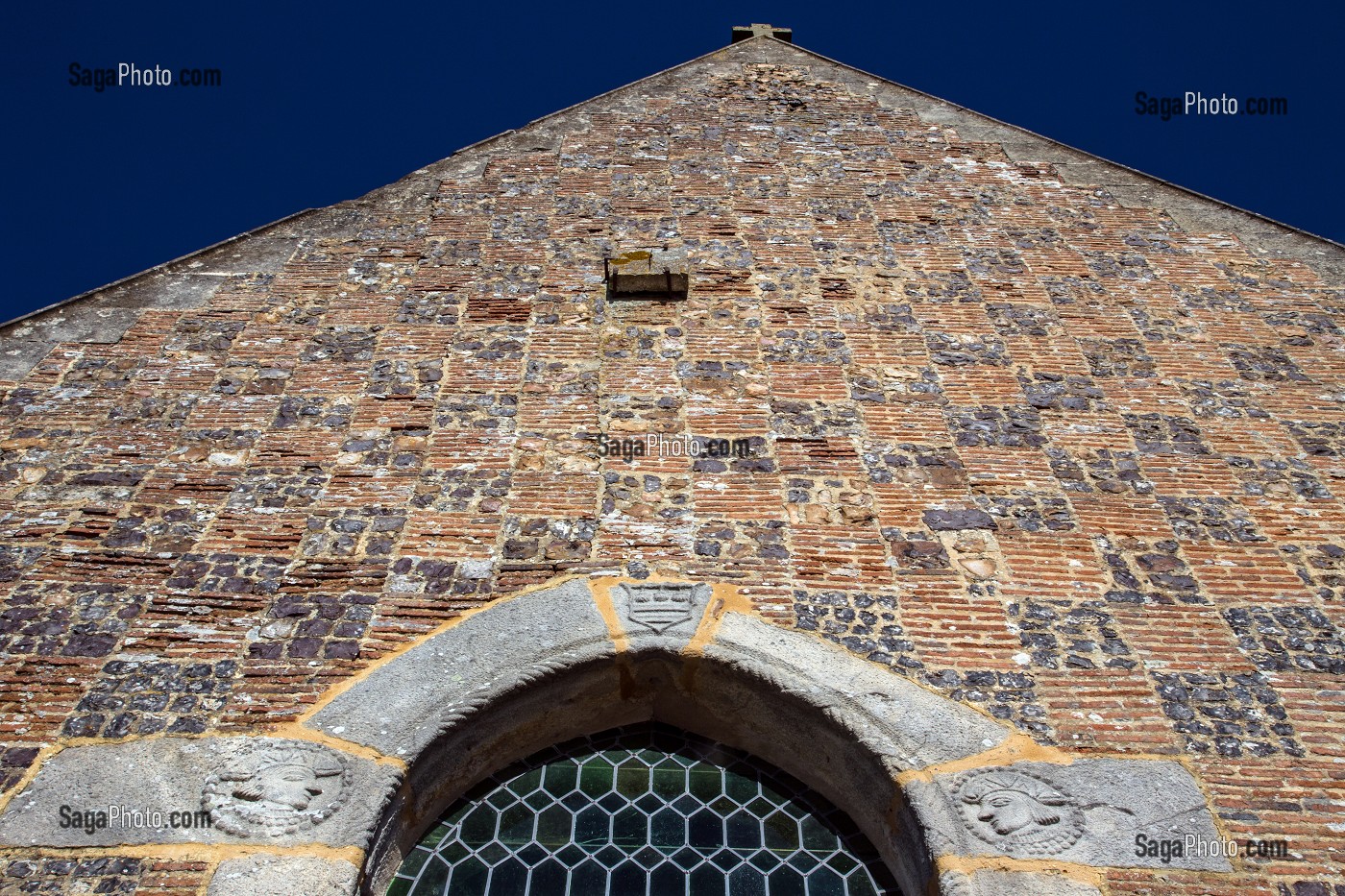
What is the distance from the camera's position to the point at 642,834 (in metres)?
5.00

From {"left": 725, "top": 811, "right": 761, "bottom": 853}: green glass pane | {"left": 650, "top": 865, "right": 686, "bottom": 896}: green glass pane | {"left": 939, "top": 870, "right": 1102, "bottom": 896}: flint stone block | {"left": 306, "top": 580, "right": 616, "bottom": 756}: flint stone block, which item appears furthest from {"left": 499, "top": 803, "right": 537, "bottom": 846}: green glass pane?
{"left": 939, "top": 870, "right": 1102, "bottom": 896}: flint stone block

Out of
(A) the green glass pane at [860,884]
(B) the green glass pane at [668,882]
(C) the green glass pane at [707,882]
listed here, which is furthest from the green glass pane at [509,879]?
(A) the green glass pane at [860,884]

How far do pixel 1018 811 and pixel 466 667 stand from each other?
2.38 meters

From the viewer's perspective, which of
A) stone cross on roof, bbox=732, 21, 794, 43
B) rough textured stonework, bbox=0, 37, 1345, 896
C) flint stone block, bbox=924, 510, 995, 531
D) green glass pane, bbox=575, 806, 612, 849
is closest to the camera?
green glass pane, bbox=575, 806, 612, 849

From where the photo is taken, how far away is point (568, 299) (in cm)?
754

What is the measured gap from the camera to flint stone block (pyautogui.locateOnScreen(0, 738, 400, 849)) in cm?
458

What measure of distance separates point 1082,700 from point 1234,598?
42.5 inches

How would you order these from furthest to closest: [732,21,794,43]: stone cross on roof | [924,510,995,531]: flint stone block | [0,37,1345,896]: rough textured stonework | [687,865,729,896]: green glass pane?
[732,21,794,43]: stone cross on roof
[924,510,995,531]: flint stone block
[0,37,1345,896]: rough textured stonework
[687,865,729,896]: green glass pane

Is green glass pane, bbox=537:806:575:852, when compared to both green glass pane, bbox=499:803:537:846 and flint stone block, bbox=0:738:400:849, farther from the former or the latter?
flint stone block, bbox=0:738:400:849

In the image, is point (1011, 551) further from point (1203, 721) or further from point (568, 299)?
point (568, 299)

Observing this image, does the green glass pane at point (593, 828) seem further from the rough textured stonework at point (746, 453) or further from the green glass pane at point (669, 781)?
the rough textured stonework at point (746, 453)

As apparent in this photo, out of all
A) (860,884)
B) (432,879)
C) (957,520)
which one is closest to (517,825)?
(432,879)

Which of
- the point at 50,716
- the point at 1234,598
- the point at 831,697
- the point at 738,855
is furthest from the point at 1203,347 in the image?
the point at 50,716

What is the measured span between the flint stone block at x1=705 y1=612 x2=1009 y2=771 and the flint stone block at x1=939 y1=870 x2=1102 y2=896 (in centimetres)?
51
